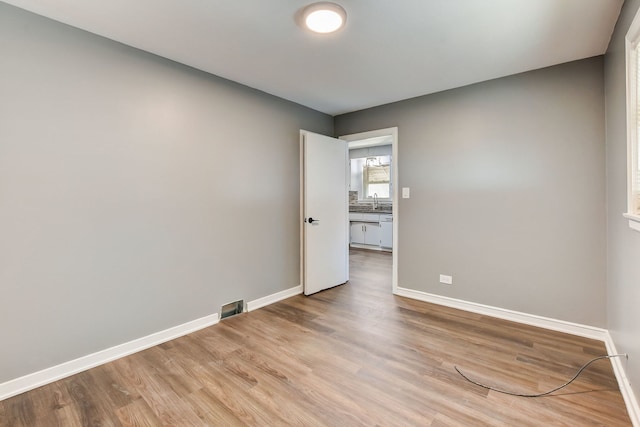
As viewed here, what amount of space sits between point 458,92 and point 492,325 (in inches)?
93.2

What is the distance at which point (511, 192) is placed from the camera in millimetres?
2820

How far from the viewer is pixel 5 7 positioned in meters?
1.75

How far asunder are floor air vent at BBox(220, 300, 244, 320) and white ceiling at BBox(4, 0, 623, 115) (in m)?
2.26

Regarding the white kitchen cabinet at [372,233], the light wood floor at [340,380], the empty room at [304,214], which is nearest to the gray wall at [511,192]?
the empty room at [304,214]

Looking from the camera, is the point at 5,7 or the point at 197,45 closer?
the point at 5,7

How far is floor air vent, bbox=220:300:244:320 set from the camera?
2.93 meters

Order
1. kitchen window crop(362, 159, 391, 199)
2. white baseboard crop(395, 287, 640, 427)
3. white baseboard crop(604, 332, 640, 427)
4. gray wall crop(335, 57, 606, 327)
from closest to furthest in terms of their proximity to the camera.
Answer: white baseboard crop(604, 332, 640, 427) → white baseboard crop(395, 287, 640, 427) → gray wall crop(335, 57, 606, 327) → kitchen window crop(362, 159, 391, 199)

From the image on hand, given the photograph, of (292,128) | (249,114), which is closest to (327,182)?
(292,128)

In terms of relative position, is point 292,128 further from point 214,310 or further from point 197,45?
point 214,310

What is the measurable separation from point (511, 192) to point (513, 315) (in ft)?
3.94

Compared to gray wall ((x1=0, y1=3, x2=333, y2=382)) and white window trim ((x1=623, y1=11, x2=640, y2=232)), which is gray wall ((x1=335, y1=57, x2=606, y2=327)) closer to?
white window trim ((x1=623, y1=11, x2=640, y2=232))

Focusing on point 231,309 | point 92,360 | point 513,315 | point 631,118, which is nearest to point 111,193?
point 92,360

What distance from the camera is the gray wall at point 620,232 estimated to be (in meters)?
1.61

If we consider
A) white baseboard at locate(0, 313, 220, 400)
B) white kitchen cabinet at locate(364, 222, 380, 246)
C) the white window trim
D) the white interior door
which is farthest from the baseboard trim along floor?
white kitchen cabinet at locate(364, 222, 380, 246)
